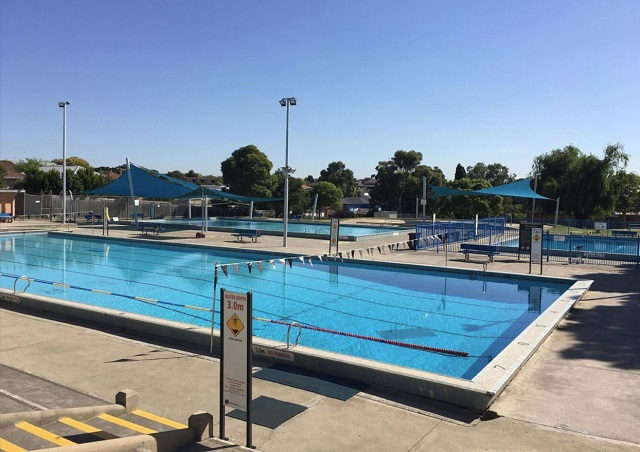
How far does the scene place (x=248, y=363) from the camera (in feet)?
16.1

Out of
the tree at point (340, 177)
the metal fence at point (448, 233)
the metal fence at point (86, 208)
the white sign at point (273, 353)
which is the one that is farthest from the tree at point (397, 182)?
the white sign at point (273, 353)

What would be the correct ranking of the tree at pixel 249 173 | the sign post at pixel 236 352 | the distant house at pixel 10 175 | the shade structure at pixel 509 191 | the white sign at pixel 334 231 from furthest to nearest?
the distant house at pixel 10 175, the tree at pixel 249 173, the shade structure at pixel 509 191, the white sign at pixel 334 231, the sign post at pixel 236 352

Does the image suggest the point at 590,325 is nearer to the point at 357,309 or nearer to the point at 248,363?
the point at 357,309

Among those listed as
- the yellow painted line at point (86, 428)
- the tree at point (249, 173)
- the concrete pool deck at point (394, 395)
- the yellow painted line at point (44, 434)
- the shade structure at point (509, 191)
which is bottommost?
the concrete pool deck at point (394, 395)

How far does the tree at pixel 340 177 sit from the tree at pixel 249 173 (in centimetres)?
3151

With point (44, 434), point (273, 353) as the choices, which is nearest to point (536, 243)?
point (273, 353)

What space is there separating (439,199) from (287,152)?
109ft

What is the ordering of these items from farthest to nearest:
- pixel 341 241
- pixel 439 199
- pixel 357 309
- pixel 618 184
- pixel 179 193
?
pixel 439 199
pixel 618 184
pixel 179 193
pixel 341 241
pixel 357 309

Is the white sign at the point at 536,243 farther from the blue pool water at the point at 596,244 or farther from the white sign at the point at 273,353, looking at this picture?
the white sign at the point at 273,353

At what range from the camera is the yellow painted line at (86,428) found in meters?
5.01

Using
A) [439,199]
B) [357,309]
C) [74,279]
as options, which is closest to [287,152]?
[74,279]

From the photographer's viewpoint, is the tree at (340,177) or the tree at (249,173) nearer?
the tree at (249,173)

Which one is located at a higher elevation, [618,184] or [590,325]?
[618,184]

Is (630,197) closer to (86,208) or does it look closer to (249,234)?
(249,234)
